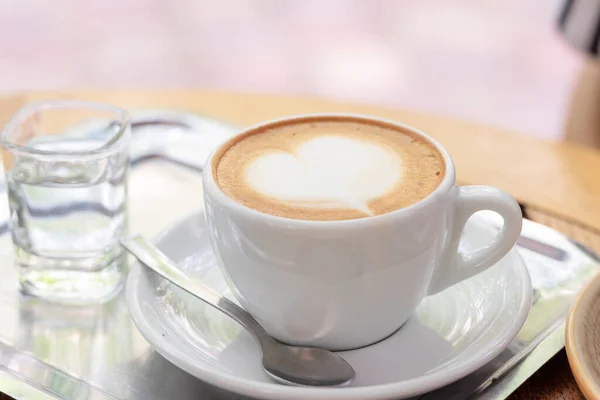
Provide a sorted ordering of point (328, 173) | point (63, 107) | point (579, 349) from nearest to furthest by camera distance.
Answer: point (579, 349)
point (328, 173)
point (63, 107)

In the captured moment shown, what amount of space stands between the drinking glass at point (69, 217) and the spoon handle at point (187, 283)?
0.24ft

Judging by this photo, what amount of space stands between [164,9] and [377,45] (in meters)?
0.87

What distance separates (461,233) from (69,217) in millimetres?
376

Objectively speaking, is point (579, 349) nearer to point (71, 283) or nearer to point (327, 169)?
point (327, 169)

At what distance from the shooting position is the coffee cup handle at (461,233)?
25.0 inches

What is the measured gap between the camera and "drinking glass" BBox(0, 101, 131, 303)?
727mm

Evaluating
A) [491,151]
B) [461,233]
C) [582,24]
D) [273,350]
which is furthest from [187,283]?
[582,24]

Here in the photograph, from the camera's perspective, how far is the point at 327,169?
0.66 m

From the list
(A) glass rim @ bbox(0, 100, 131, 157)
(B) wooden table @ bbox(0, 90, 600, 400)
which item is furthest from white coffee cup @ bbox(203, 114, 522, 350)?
(B) wooden table @ bbox(0, 90, 600, 400)

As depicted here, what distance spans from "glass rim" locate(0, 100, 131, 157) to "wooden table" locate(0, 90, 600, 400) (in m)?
0.21

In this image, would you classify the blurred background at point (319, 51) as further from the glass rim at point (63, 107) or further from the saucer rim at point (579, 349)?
the saucer rim at point (579, 349)

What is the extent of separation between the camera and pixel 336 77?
2689 mm

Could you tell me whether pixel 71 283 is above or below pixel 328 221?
below

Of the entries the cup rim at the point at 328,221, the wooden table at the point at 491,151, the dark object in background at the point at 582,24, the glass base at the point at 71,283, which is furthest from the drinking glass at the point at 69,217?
the dark object in background at the point at 582,24
